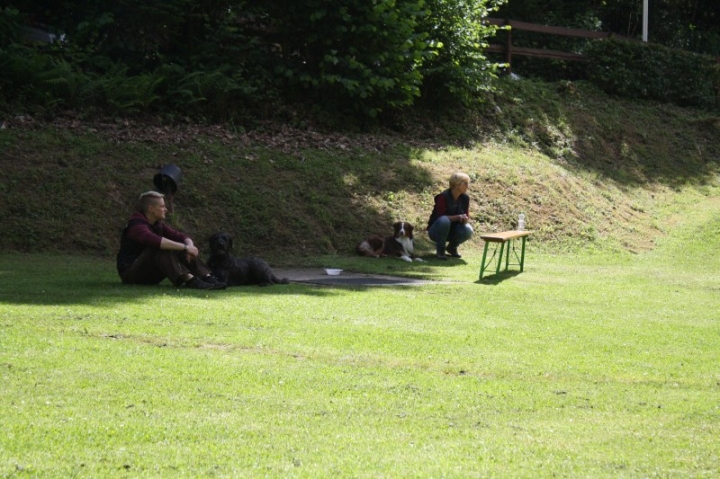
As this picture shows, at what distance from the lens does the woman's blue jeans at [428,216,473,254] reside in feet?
60.2

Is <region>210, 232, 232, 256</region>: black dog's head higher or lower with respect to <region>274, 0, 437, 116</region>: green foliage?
lower

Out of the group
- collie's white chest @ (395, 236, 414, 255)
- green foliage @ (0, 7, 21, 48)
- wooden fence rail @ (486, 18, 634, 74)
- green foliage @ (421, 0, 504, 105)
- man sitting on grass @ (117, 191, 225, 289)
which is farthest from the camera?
wooden fence rail @ (486, 18, 634, 74)

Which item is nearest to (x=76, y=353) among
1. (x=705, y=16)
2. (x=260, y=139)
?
(x=260, y=139)

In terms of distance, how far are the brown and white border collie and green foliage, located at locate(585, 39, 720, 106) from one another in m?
18.3

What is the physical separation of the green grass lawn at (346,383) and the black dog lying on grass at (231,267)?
1.31ft

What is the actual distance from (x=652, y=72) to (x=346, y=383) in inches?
1179

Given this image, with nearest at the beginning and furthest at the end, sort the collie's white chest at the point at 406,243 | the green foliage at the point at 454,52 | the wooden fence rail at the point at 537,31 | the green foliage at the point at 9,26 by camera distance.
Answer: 1. the collie's white chest at the point at 406,243
2. the green foliage at the point at 9,26
3. the green foliage at the point at 454,52
4. the wooden fence rail at the point at 537,31

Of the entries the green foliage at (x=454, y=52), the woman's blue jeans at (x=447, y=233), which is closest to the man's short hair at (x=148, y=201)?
the woman's blue jeans at (x=447, y=233)

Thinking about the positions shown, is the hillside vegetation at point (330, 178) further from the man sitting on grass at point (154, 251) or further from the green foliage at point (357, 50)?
the man sitting on grass at point (154, 251)

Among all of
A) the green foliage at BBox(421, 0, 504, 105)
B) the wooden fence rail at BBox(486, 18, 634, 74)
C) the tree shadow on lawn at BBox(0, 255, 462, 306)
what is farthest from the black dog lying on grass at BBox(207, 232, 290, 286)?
the wooden fence rail at BBox(486, 18, 634, 74)

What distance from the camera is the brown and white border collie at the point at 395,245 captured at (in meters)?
18.2

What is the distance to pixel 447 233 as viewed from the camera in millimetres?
18484

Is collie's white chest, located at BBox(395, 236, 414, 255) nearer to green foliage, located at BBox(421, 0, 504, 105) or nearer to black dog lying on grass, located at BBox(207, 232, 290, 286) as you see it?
black dog lying on grass, located at BBox(207, 232, 290, 286)

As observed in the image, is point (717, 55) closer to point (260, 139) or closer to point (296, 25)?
point (296, 25)
